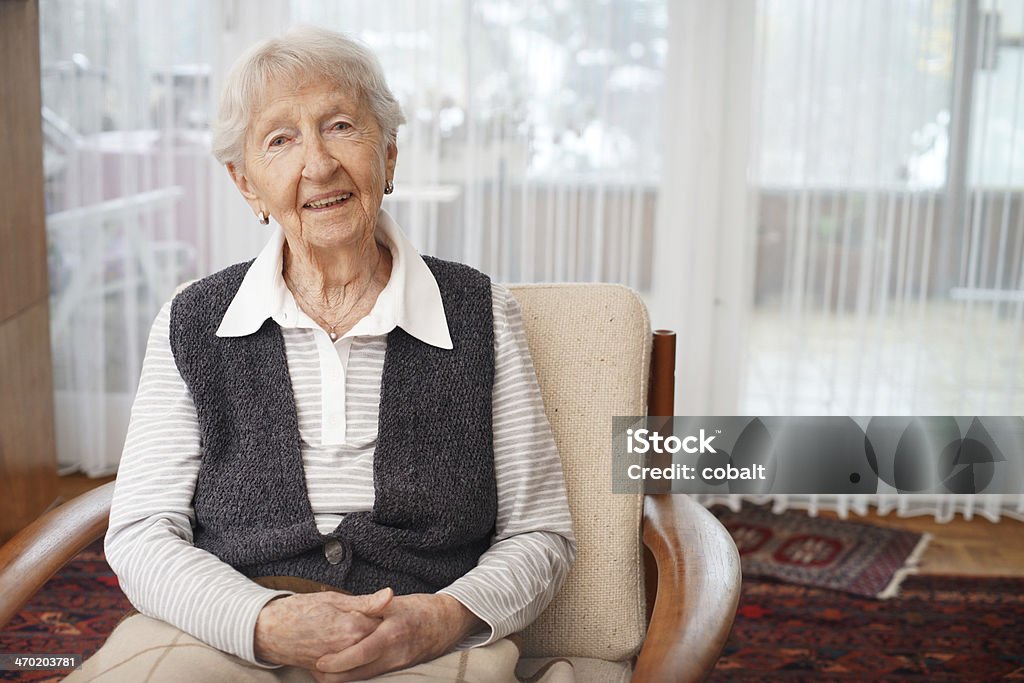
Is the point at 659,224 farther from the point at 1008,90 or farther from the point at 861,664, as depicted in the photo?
the point at 861,664

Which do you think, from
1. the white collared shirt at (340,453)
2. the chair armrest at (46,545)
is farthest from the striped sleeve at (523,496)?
the chair armrest at (46,545)

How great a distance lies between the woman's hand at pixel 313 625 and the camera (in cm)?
126

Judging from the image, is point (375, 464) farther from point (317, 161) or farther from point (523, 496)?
point (317, 161)

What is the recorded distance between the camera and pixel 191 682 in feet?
4.06

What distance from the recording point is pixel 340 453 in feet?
4.65

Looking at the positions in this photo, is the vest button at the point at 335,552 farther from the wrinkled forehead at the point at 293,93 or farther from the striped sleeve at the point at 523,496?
the wrinkled forehead at the point at 293,93

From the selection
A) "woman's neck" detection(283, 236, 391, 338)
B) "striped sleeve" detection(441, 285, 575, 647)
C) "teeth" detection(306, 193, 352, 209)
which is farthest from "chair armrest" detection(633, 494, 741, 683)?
"teeth" detection(306, 193, 352, 209)

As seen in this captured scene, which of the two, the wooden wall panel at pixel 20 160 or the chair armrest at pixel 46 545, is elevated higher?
the wooden wall panel at pixel 20 160

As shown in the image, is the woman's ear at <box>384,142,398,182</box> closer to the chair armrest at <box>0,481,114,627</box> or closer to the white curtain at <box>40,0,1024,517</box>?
the chair armrest at <box>0,481,114,627</box>

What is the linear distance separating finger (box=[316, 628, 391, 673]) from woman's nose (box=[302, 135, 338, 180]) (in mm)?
584

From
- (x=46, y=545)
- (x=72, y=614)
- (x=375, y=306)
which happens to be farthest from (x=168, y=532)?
(x=72, y=614)

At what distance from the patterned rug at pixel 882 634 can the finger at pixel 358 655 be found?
1.20 meters

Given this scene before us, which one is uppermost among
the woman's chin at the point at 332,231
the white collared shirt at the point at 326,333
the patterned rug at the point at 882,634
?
the woman's chin at the point at 332,231

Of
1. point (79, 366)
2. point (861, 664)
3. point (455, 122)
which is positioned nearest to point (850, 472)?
point (861, 664)
